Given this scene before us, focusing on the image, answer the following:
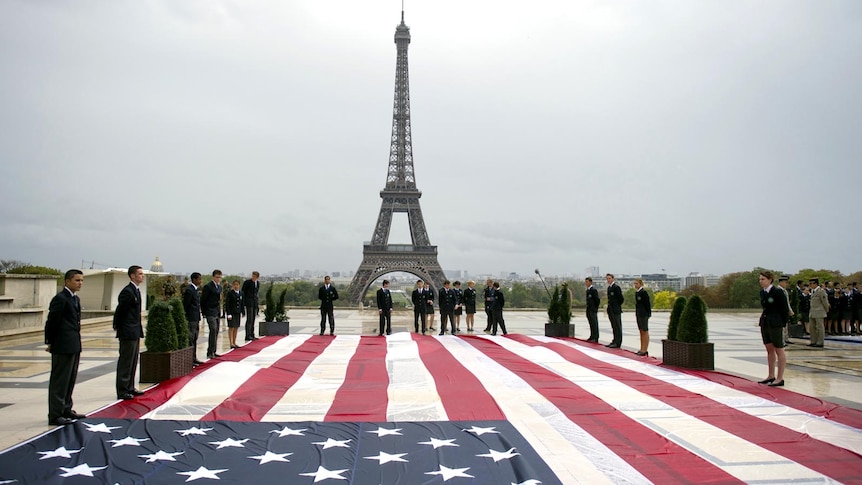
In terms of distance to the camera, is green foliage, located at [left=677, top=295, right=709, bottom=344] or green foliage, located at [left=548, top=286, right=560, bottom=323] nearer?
green foliage, located at [left=677, top=295, right=709, bottom=344]

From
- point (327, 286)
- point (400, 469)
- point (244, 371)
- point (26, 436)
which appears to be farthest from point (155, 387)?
point (327, 286)

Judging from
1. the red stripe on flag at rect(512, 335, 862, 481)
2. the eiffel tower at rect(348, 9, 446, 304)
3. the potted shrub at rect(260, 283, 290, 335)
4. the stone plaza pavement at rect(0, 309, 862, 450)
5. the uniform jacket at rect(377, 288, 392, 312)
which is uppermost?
the eiffel tower at rect(348, 9, 446, 304)

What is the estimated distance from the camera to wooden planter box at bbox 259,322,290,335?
1331cm

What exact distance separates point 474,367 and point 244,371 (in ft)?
11.9

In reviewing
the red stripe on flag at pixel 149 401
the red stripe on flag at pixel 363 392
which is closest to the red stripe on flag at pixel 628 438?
the red stripe on flag at pixel 363 392

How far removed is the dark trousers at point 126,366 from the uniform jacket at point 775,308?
853 cm

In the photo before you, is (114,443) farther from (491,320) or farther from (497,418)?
(491,320)

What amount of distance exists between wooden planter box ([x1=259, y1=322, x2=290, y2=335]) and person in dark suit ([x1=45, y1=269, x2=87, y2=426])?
24.3ft

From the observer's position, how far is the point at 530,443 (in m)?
4.77

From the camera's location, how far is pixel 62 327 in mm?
5742

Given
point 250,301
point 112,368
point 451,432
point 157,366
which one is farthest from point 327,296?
point 451,432

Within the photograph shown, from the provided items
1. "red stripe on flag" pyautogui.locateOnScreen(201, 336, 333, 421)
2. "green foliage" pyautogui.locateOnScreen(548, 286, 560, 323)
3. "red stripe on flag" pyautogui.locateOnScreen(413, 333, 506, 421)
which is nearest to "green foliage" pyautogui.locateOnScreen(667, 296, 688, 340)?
"red stripe on flag" pyautogui.locateOnScreen(413, 333, 506, 421)

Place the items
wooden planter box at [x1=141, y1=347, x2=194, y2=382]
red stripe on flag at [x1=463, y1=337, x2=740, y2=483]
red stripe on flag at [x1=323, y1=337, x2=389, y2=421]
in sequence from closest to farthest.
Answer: red stripe on flag at [x1=463, y1=337, x2=740, y2=483] → red stripe on flag at [x1=323, y1=337, x2=389, y2=421] → wooden planter box at [x1=141, y1=347, x2=194, y2=382]

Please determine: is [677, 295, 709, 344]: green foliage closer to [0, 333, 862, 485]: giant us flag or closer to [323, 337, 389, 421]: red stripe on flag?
[0, 333, 862, 485]: giant us flag
